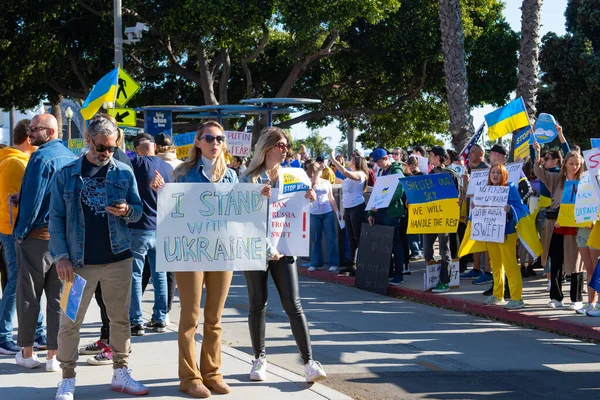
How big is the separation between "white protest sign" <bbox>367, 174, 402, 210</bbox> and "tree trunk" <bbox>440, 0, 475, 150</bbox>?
4793 mm

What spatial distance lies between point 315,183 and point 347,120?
23672 millimetres

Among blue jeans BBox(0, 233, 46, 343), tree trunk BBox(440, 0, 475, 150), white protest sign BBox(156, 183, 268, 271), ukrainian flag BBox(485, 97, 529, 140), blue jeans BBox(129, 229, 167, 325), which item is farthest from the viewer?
tree trunk BBox(440, 0, 475, 150)

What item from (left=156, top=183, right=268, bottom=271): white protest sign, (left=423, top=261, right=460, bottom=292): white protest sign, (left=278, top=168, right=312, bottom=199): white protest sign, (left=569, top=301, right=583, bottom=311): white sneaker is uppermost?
(left=278, top=168, right=312, bottom=199): white protest sign

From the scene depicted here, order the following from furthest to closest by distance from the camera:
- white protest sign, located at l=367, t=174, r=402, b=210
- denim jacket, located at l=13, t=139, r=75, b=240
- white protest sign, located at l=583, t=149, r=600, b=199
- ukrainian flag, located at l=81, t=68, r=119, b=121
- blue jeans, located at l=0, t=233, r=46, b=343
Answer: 1. white protest sign, located at l=367, t=174, r=402, b=210
2. ukrainian flag, located at l=81, t=68, r=119, b=121
3. white protest sign, located at l=583, t=149, r=600, b=199
4. blue jeans, located at l=0, t=233, r=46, b=343
5. denim jacket, located at l=13, t=139, r=75, b=240

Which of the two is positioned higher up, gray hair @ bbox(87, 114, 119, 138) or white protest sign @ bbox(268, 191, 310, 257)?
gray hair @ bbox(87, 114, 119, 138)

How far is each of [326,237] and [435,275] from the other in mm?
2842

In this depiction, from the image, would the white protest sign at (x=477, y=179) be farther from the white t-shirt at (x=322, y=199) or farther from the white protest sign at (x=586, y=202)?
the white t-shirt at (x=322, y=199)

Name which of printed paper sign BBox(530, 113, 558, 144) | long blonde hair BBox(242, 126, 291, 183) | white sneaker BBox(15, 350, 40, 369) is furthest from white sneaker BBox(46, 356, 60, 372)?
printed paper sign BBox(530, 113, 558, 144)

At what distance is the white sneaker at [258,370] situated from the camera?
6320mm

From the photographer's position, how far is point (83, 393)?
5.97 m

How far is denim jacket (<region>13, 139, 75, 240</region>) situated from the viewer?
6.60 metres

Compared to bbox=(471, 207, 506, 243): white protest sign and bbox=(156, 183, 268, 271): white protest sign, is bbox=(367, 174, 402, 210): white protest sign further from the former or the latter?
bbox=(156, 183, 268, 271): white protest sign

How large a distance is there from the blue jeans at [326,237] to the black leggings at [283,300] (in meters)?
7.43

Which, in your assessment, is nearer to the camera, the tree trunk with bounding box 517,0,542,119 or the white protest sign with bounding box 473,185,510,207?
the white protest sign with bounding box 473,185,510,207
